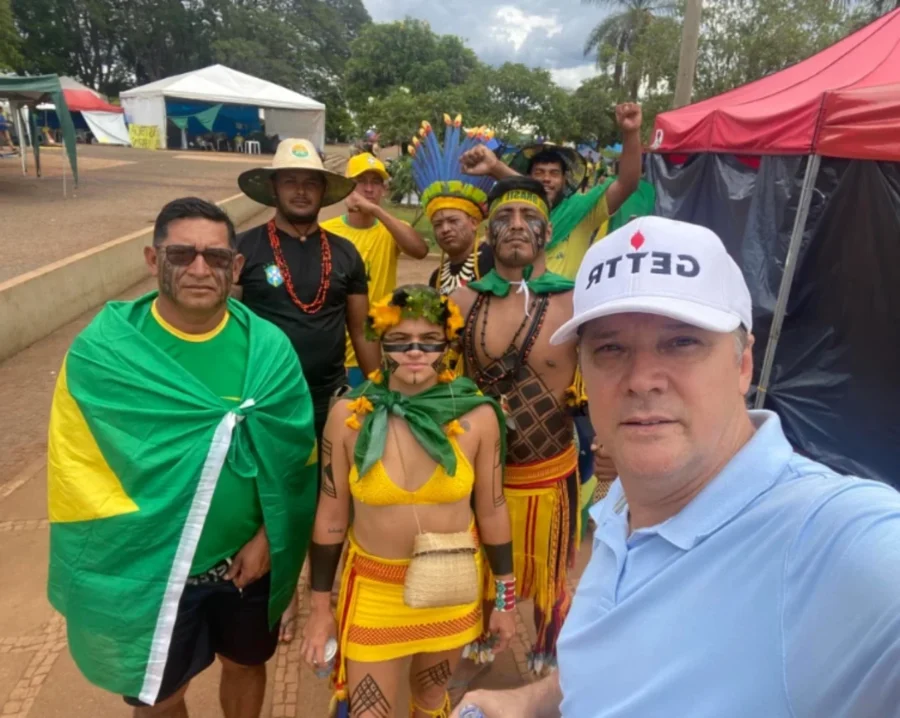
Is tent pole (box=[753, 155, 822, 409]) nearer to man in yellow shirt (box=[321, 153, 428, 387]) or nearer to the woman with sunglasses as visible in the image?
man in yellow shirt (box=[321, 153, 428, 387])

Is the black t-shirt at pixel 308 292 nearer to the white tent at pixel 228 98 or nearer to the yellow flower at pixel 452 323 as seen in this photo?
the yellow flower at pixel 452 323

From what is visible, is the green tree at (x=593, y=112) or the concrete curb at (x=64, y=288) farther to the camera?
the green tree at (x=593, y=112)

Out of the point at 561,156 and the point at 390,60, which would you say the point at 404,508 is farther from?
the point at 390,60

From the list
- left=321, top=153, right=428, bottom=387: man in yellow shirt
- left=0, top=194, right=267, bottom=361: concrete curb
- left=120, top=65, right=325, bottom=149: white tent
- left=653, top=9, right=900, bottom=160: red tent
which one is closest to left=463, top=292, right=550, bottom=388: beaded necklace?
left=321, top=153, right=428, bottom=387: man in yellow shirt

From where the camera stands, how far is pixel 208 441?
1.92 meters

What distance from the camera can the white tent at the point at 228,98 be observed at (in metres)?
28.2

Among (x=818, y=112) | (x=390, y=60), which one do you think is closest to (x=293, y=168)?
(x=818, y=112)

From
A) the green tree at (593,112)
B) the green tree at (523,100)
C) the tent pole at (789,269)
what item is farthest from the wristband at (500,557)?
the green tree at (593,112)

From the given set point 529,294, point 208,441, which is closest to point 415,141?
point 529,294

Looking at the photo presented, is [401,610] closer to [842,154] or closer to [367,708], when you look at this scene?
[367,708]

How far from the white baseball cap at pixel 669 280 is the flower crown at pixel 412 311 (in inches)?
39.3

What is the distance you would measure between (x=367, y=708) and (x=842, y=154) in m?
3.92

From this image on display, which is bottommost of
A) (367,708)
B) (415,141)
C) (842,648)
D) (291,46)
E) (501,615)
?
(367,708)

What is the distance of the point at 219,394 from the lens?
78.7 inches
